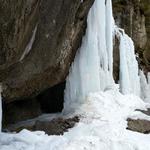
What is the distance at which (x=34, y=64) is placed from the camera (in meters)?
10.9

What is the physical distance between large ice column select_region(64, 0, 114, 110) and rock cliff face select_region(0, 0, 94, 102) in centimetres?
29

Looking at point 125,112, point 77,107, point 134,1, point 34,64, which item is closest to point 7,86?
point 34,64

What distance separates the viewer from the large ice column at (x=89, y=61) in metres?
13.1

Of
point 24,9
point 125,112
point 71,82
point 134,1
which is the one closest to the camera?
point 24,9

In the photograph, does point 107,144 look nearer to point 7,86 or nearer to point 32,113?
point 7,86

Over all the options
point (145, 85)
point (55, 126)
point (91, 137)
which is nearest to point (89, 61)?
point (55, 126)

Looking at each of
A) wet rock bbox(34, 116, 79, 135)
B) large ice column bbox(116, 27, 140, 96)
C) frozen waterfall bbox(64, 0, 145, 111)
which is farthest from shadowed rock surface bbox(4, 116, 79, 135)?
large ice column bbox(116, 27, 140, 96)

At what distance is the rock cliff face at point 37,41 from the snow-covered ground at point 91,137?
1475 mm

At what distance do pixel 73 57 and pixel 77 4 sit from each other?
2511 millimetres

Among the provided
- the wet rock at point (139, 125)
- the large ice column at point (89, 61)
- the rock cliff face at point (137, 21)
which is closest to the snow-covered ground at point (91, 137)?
the wet rock at point (139, 125)

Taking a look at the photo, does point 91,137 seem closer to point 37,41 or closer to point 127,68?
point 37,41

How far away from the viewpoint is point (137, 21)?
65.6 feet

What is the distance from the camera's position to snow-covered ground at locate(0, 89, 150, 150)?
31.1ft

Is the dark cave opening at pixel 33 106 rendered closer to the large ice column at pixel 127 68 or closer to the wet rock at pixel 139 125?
the large ice column at pixel 127 68
